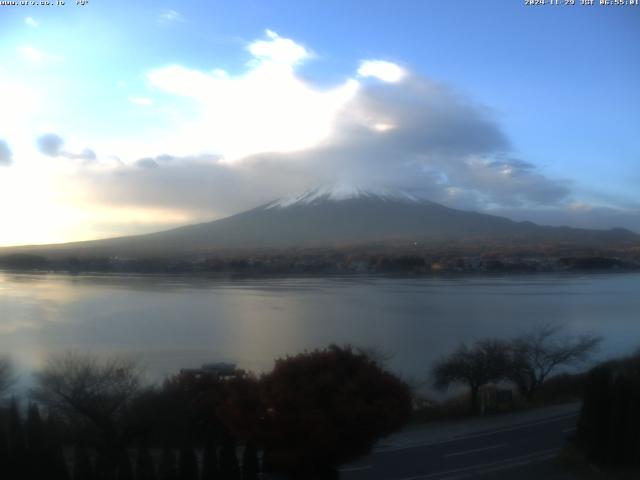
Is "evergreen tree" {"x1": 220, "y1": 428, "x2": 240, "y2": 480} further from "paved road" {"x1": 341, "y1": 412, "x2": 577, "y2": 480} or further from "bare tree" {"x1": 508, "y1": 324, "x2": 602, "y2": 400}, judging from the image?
"bare tree" {"x1": 508, "y1": 324, "x2": 602, "y2": 400}

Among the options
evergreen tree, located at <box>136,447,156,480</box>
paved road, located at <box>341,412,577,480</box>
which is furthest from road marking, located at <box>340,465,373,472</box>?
evergreen tree, located at <box>136,447,156,480</box>

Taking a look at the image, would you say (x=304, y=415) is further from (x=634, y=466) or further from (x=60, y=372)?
(x=60, y=372)

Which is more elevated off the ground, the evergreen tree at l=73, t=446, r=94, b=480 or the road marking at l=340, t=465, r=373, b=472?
the evergreen tree at l=73, t=446, r=94, b=480

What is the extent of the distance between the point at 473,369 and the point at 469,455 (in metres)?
3.13

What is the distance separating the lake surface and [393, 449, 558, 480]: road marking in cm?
438

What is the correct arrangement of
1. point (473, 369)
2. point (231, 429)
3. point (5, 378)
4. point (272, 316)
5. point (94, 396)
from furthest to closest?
point (272, 316) < point (473, 369) < point (5, 378) < point (94, 396) < point (231, 429)

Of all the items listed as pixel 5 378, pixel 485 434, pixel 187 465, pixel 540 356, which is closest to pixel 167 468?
pixel 187 465

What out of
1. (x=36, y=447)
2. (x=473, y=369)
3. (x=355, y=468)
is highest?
(x=36, y=447)

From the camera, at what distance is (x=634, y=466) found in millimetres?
5547

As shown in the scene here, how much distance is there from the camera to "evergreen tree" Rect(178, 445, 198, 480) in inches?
179

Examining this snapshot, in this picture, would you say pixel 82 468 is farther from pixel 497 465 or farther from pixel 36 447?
pixel 497 465

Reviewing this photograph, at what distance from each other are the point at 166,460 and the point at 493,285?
24040 mm

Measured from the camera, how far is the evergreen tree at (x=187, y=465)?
4.55 metres

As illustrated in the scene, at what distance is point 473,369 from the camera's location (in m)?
9.05
